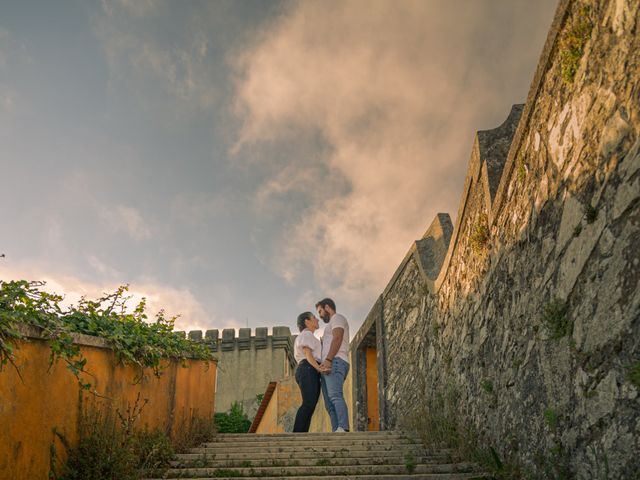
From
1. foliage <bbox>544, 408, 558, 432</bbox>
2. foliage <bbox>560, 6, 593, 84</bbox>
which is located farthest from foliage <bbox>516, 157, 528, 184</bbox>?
foliage <bbox>544, 408, 558, 432</bbox>

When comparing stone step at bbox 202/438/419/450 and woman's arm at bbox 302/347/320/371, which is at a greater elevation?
woman's arm at bbox 302/347/320/371

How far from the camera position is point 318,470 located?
4.41 meters

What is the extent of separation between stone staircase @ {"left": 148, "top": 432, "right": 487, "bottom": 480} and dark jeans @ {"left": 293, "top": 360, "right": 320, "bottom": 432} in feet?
3.02

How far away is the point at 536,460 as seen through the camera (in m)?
3.32

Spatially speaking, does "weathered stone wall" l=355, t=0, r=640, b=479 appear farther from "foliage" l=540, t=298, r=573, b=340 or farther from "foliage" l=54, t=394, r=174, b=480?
"foliage" l=54, t=394, r=174, b=480

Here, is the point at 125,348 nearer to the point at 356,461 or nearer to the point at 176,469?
the point at 176,469

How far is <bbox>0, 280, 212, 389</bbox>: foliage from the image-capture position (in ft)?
11.2

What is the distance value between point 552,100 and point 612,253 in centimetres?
110

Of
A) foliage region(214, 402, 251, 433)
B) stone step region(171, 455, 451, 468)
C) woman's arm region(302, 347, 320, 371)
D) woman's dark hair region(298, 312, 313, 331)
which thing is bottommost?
stone step region(171, 455, 451, 468)

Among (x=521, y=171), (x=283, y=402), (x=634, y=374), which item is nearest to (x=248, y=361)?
(x=283, y=402)

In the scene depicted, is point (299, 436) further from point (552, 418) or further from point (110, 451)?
point (552, 418)

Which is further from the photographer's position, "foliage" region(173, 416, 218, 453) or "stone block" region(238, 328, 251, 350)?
"stone block" region(238, 328, 251, 350)

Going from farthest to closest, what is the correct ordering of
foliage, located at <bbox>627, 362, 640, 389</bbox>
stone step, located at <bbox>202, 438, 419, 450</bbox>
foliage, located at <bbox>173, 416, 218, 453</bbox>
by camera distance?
stone step, located at <bbox>202, 438, 419, 450</bbox>, foliage, located at <bbox>173, 416, 218, 453</bbox>, foliage, located at <bbox>627, 362, 640, 389</bbox>

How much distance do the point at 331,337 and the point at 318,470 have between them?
2.97m
